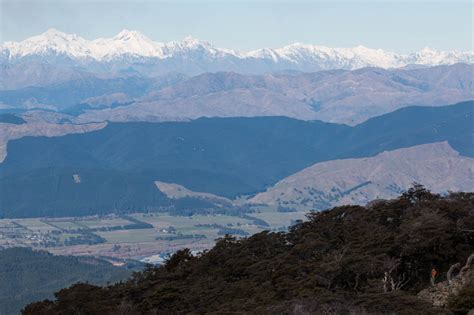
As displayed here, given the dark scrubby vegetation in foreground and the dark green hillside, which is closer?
the dark scrubby vegetation in foreground

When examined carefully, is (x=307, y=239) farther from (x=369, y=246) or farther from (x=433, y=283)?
(x=433, y=283)

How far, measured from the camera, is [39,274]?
16550cm

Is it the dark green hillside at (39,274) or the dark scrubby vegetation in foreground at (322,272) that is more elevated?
the dark scrubby vegetation in foreground at (322,272)

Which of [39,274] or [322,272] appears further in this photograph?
[39,274]

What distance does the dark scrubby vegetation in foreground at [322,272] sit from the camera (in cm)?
5297

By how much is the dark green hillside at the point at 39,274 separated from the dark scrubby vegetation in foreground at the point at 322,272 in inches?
2516

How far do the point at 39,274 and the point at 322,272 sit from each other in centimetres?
11267

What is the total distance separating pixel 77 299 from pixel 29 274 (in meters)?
103

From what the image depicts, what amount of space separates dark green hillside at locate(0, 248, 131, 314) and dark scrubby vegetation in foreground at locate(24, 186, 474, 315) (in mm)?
63914

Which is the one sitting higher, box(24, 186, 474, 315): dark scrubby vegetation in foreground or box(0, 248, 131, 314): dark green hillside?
box(24, 186, 474, 315): dark scrubby vegetation in foreground

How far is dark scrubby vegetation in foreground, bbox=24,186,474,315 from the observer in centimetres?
5297

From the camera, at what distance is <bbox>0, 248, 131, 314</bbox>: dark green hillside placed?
14375 cm

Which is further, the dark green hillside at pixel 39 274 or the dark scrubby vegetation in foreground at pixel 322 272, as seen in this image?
the dark green hillside at pixel 39 274

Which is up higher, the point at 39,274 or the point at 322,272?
the point at 322,272
